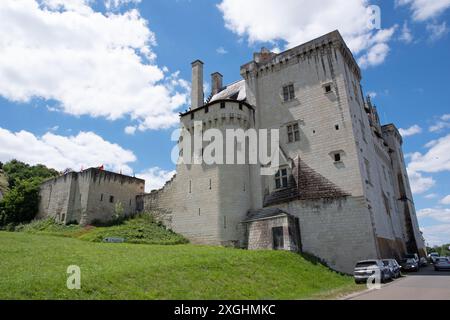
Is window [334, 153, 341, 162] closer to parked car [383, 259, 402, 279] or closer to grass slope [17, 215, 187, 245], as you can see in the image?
parked car [383, 259, 402, 279]

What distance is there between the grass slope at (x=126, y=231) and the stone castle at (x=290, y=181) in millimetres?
1087

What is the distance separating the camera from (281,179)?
88.6 ft

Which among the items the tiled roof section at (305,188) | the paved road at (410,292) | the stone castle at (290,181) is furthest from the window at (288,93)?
the paved road at (410,292)

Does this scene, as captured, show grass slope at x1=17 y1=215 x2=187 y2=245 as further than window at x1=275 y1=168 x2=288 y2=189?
No

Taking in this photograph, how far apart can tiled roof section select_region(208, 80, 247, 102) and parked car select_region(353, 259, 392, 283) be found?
19044mm

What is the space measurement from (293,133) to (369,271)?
13157 mm

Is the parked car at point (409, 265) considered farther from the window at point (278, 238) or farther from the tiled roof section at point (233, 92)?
the tiled roof section at point (233, 92)

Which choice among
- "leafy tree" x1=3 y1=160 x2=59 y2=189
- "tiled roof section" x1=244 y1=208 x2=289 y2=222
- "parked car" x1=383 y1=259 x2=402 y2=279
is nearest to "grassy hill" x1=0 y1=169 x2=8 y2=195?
"leafy tree" x1=3 y1=160 x2=59 y2=189

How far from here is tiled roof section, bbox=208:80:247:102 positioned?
3266cm

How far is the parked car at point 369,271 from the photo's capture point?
57.8 ft

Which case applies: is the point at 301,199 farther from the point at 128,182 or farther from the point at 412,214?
the point at 412,214

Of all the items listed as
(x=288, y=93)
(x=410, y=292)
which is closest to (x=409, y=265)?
(x=410, y=292)
